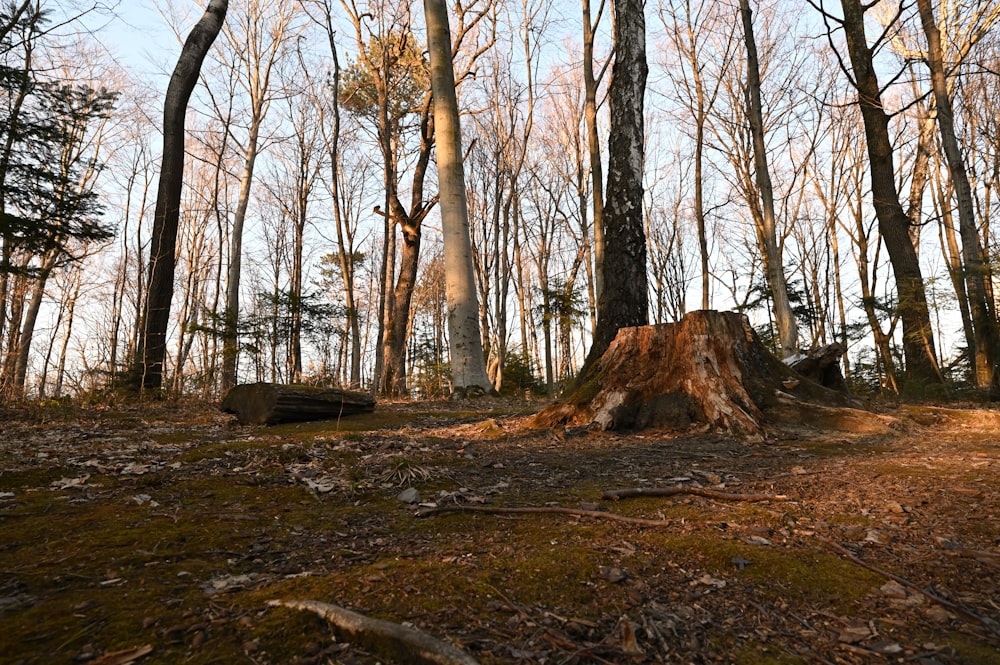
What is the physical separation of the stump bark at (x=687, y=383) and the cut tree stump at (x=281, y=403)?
8.74 ft

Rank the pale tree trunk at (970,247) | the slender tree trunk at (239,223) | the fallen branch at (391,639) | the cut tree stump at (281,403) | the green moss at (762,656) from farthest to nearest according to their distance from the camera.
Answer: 1. the slender tree trunk at (239,223)
2. the pale tree trunk at (970,247)
3. the cut tree stump at (281,403)
4. the green moss at (762,656)
5. the fallen branch at (391,639)

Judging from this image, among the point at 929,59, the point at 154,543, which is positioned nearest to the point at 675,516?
the point at 154,543

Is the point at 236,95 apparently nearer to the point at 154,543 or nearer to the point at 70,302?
the point at 70,302

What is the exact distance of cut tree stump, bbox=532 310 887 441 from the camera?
16.0ft

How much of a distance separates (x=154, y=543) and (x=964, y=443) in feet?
18.6

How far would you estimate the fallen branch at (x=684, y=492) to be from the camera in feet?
9.19

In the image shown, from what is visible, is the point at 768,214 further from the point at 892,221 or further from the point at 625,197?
the point at 625,197

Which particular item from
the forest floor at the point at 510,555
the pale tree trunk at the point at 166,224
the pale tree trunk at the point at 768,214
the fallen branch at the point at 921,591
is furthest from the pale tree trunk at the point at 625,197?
the pale tree trunk at the point at 166,224

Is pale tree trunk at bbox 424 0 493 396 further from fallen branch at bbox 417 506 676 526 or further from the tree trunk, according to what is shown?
the tree trunk

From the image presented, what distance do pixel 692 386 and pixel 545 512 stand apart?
2999mm

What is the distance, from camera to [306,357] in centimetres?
2688

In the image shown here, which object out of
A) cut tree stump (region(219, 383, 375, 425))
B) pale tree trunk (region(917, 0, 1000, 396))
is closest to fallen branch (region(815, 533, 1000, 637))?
cut tree stump (region(219, 383, 375, 425))

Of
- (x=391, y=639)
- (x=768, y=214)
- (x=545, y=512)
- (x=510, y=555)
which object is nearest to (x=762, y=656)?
(x=510, y=555)

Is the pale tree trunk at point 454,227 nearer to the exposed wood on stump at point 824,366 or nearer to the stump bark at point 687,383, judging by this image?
the stump bark at point 687,383
